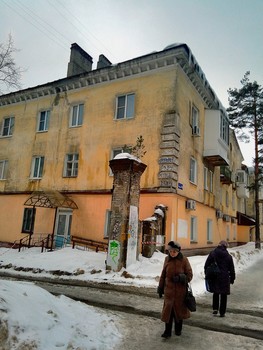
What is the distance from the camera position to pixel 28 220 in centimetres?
1966

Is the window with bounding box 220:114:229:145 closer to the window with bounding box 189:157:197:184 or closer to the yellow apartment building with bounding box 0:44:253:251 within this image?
the yellow apartment building with bounding box 0:44:253:251

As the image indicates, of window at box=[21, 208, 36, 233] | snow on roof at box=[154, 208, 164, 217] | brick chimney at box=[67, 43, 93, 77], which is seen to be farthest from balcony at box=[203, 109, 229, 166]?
window at box=[21, 208, 36, 233]

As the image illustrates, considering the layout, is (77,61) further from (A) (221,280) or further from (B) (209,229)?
(A) (221,280)

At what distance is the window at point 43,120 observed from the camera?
69.2 ft

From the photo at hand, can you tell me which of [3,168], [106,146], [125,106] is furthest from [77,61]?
[3,168]

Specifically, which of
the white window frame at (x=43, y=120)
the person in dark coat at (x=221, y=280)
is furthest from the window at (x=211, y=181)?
the person in dark coat at (x=221, y=280)

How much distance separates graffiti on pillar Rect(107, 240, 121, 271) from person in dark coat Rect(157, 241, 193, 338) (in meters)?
5.70

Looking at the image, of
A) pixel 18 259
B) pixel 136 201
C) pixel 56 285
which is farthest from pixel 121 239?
pixel 18 259

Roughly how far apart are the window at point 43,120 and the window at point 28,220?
5.98m

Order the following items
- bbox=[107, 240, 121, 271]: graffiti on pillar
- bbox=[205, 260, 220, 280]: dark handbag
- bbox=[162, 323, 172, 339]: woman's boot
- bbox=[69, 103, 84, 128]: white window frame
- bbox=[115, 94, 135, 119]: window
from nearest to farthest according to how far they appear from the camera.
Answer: bbox=[162, 323, 172, 339]: woman's boot
bbox=[205, 260, 220, 280]: dark handbag
bbox=[107, 240, 121, 271]: graffiti on pillar
bbox=[115, 94, 135, 119]: window
bbox=[69, 103, 84, 128]: white window frame

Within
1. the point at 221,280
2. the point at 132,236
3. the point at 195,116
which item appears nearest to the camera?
the point at 221,280

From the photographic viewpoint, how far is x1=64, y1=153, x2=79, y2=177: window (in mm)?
18830

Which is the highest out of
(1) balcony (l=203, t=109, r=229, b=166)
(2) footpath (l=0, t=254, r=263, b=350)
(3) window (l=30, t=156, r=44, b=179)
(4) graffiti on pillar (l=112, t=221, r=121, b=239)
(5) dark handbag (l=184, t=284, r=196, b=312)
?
(1) balcony (l=203, t=109, r=229, b=166)

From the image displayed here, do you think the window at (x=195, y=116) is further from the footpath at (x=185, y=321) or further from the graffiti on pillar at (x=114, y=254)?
the footpath at (x=185, y=321)
